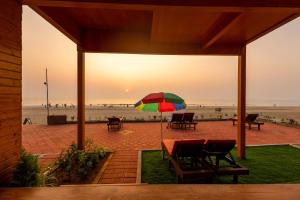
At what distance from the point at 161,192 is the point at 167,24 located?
4.13 m

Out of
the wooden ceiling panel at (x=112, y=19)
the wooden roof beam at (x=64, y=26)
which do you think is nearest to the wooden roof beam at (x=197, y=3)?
the wooden roof beam at (x=64, y=26)

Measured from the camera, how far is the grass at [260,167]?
203 inches

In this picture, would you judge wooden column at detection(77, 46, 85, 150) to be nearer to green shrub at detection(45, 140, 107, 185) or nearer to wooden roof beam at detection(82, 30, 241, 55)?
green shrub at detection(45, 140, 107, 185)

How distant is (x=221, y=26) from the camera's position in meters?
5.56

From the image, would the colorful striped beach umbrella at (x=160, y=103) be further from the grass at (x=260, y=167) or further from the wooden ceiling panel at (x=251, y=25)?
the wooden ceiling panel at (x=251, y=25)

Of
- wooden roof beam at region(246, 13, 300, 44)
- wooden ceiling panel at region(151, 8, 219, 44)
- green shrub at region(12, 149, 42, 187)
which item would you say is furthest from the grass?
wooden ceiling panel at region(151, 8, 219, 44)

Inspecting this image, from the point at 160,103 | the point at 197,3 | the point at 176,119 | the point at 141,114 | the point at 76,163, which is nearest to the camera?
the point at 197,3

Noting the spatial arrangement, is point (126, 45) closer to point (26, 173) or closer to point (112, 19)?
point (112, 19)

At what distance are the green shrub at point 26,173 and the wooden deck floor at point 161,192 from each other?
32 cm

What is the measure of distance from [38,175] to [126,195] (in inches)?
69.7

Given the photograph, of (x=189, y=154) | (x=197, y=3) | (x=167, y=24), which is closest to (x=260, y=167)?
(x=189, y=154)

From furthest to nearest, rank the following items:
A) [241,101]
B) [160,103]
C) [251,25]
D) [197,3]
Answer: [241,101]
[160,103]
[251,25]
[197,3]

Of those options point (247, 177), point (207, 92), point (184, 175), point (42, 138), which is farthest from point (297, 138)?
point (207, 92)

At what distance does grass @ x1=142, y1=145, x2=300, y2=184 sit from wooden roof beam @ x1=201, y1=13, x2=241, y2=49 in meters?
3.83
